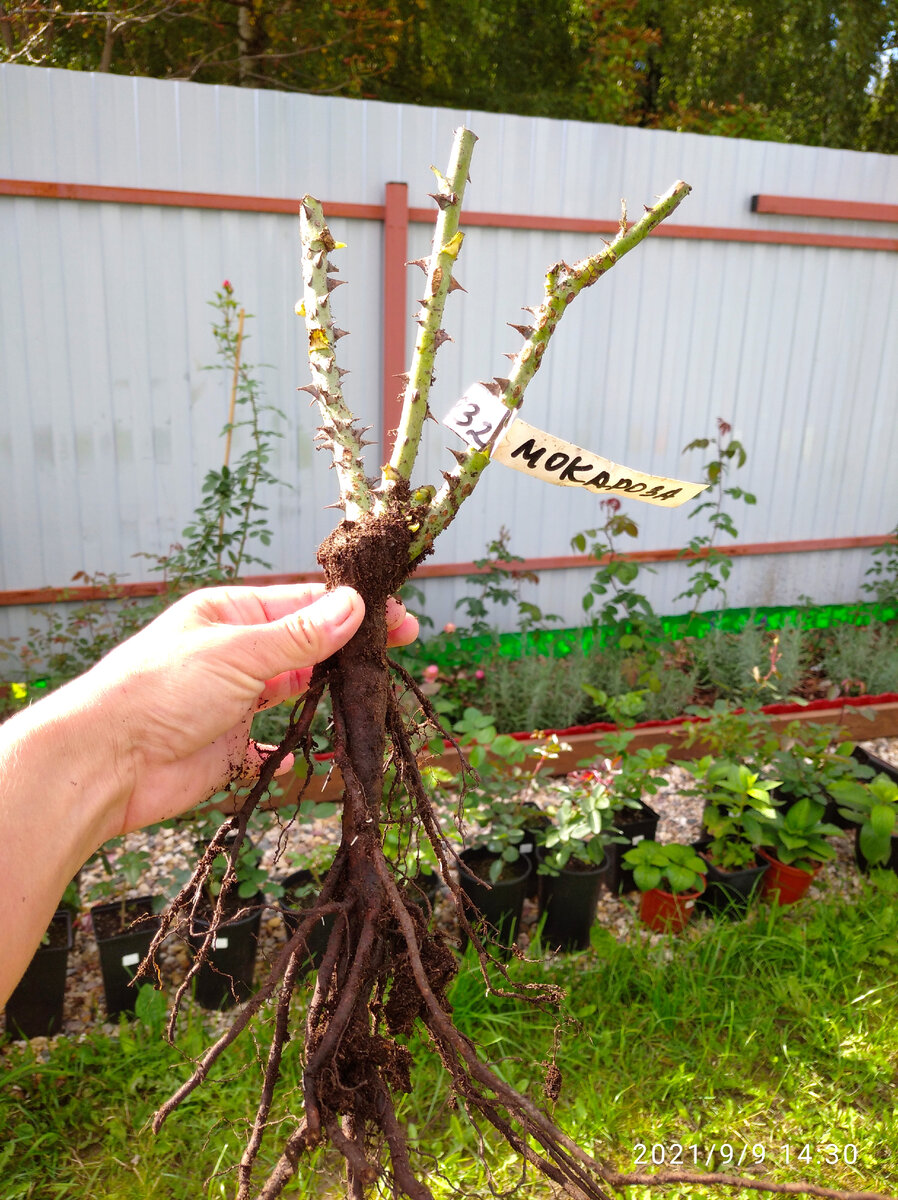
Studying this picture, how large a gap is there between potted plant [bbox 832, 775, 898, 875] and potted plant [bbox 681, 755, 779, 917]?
0.28 m

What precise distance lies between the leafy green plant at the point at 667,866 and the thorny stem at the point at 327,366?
171 cm

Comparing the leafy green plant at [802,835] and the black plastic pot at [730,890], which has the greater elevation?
the leafy green plant at [802,835]

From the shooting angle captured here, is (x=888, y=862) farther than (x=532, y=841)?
Yes

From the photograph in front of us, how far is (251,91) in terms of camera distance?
3658 mm

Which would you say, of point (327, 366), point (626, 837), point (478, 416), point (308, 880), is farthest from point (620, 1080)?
point (327, 366)

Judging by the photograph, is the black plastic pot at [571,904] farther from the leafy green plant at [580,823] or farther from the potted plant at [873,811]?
the potted plant at [873,811]

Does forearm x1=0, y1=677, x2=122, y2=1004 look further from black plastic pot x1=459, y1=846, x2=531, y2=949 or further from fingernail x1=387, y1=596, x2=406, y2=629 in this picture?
black plastic pot x1=459, y1=846, x2=531, y2=949

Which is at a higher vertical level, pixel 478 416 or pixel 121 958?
pixel 478 416

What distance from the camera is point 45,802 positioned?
46.0 inches

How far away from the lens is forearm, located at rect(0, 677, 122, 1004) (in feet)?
3.66

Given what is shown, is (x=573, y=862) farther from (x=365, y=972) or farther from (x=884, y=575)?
(x=884, y=575)

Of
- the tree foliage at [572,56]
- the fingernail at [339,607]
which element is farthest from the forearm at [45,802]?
the tree foliage at [572,56]

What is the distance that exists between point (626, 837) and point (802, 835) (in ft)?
2.00

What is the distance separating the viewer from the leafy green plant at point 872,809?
2.72 metres
